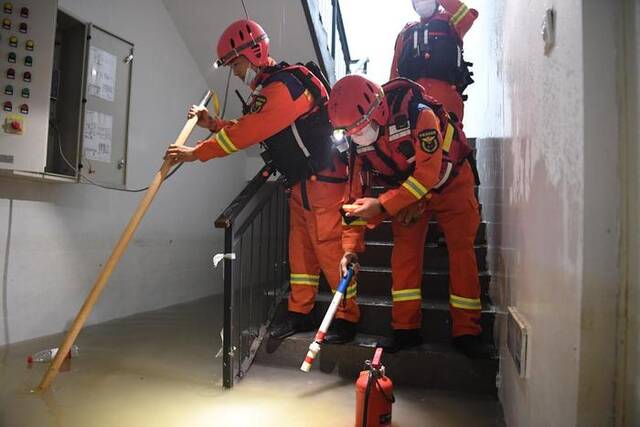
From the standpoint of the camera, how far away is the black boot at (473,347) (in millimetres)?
2168

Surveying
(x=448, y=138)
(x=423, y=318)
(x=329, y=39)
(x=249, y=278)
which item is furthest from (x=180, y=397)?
(x=329, y=39)

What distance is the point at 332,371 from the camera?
7.97 feet

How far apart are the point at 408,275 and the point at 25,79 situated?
2.69m

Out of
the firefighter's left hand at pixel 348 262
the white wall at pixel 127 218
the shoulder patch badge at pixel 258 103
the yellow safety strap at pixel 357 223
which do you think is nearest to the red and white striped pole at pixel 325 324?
the firefighter's left hand at pixel 348 262

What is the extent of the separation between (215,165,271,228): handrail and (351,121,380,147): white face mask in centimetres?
73

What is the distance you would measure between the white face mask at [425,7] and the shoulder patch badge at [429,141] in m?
1.34

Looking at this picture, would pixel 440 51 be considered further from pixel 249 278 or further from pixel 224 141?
pixel 249 278

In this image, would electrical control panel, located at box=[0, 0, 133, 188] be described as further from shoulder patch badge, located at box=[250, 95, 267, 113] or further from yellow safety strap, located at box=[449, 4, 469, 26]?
yellow safety strap, located at box=[449, 4, 469, 26]

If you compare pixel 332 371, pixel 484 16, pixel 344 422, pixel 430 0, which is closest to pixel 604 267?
pixel 344 422

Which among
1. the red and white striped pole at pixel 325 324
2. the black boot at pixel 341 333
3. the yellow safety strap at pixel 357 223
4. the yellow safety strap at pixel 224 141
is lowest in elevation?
the black boot at pixel 341 333

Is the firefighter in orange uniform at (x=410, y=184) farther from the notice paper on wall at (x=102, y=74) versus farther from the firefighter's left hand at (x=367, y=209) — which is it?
the notice paper on wall at (x=102, y=74)

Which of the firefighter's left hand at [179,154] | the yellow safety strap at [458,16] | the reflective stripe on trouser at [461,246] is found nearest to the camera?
the reflective stripe on trouser at [461,246]

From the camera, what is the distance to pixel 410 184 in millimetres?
2014

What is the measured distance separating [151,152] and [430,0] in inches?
112
